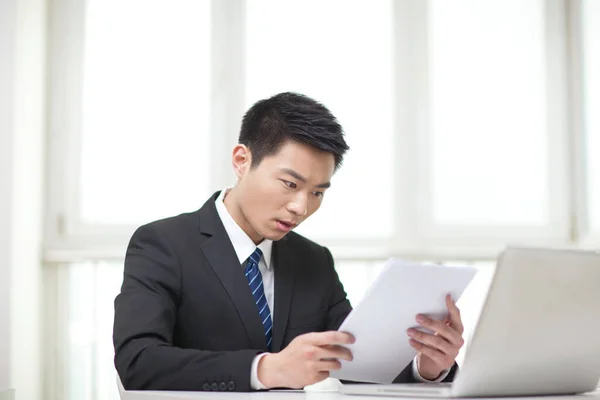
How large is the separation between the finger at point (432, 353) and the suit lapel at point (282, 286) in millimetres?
428

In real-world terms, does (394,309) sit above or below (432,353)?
above

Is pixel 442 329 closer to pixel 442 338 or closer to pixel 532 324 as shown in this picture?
pixel 442 338

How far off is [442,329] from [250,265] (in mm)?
584

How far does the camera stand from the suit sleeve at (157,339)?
4.44 feet

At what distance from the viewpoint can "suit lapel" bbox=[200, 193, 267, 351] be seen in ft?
5.65

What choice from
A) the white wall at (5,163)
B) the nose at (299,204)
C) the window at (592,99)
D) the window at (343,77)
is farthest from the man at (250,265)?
the window at (592,99)

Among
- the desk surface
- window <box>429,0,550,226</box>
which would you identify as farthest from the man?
window <box>429,0,550,226</box>

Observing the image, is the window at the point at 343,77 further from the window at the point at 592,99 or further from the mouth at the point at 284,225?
the mouth at the point at 284,225

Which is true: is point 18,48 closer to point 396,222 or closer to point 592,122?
point 396,222

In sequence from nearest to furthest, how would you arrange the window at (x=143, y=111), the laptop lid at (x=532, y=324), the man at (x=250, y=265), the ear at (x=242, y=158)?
the laptop lid at (x=532, y=324)
the man at (x=250, y=265)
the ear at (x=242, y=158)
the window at (x=143, y=111)

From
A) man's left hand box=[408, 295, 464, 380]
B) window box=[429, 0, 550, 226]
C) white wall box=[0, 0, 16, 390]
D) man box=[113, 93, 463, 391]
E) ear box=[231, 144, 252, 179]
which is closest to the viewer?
man's left hand box=[408, 295, 464, 380]

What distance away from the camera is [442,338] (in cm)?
142

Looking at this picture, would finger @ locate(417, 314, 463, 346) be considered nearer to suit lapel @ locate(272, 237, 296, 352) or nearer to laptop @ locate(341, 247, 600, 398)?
laptop @ locate(341, 247, 600, 398)

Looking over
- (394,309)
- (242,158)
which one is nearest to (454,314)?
(394,309)
